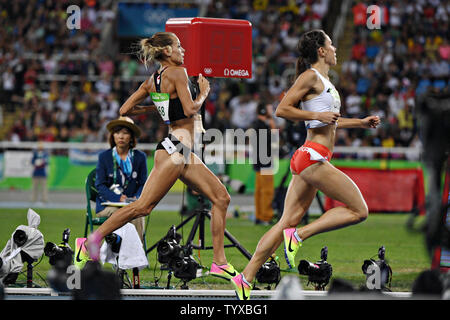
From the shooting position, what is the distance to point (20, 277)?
27.7ft

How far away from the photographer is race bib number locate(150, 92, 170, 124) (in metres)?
7.15

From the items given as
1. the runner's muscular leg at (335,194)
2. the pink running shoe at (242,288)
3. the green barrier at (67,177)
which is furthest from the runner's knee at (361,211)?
the green barrier at (67,177)

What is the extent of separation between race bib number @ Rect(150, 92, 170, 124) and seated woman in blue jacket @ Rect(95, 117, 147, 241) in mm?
1821

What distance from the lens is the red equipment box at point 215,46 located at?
819cm

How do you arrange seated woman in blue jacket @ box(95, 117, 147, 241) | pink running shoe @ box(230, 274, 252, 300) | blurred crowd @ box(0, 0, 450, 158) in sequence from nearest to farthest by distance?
pink running shoe @ box(230, 274, 252, 300)
seated woman in blue jacket @ box(95, 117, 147, 241)
blurred crowd @ box(0, 0, 450, 158)

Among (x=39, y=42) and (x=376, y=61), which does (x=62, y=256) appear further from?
(x=39, y=42)

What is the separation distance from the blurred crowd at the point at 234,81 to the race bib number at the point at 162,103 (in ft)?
48.7

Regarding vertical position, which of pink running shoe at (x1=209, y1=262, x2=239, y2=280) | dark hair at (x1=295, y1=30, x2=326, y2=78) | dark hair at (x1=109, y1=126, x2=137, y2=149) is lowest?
pink running shoe at (x1=209, y1=262, x2=239, y2=280)

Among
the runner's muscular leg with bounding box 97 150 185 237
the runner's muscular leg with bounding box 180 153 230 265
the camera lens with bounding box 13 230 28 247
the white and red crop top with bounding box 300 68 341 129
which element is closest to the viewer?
the white and red crop top with bounding box 300 68 341 129

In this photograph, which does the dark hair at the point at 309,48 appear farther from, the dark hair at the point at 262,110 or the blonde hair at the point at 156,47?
the dark hair at the point at 262,110

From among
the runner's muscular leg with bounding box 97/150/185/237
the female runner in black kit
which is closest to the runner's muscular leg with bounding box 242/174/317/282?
the female runner in black kit

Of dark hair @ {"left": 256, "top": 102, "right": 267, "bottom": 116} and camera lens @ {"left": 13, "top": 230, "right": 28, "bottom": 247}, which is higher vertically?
dark hair @ {"left": 256, "top": 102, "right": 267, "bottom": 116}

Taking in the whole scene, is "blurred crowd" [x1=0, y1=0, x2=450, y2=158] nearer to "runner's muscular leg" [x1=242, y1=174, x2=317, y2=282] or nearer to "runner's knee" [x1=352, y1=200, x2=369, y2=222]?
"runner's muscular leg" [x1=242, y1=174, x2=317, y2=282]
